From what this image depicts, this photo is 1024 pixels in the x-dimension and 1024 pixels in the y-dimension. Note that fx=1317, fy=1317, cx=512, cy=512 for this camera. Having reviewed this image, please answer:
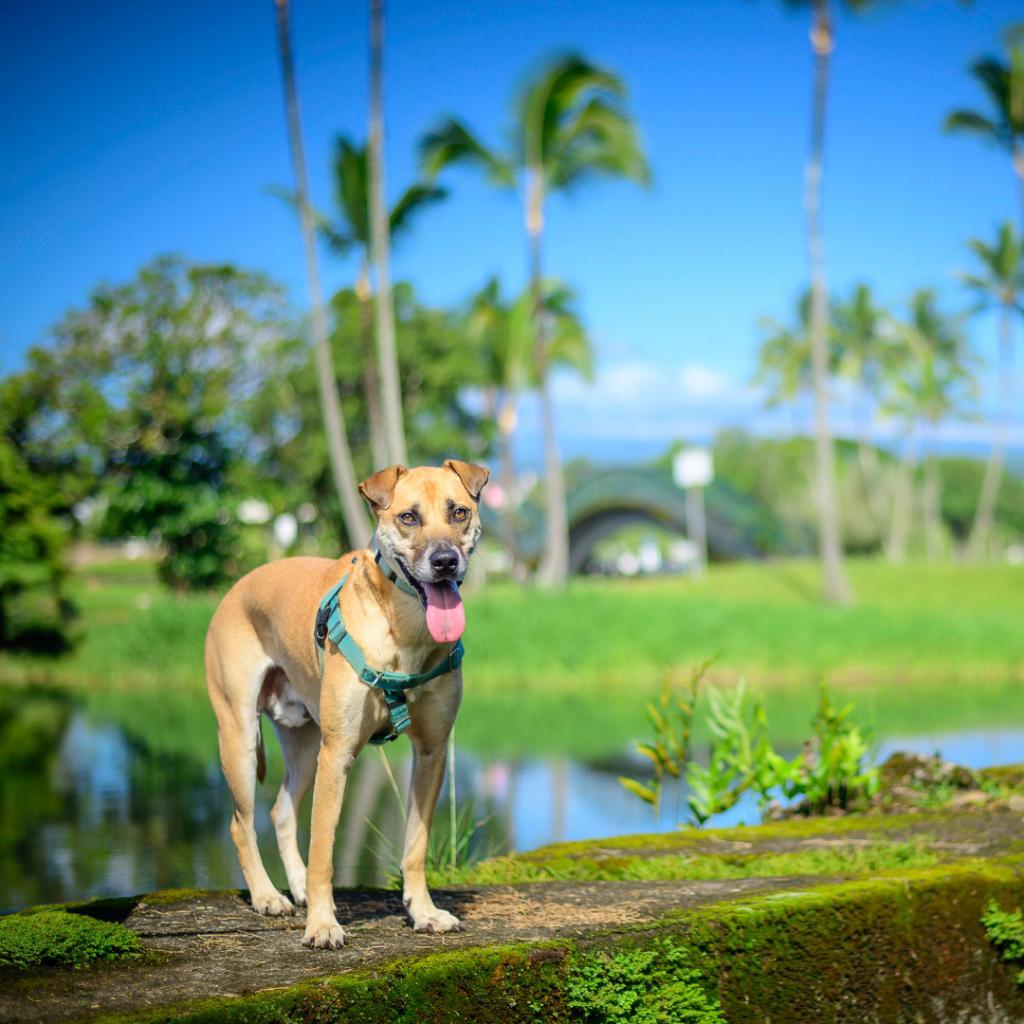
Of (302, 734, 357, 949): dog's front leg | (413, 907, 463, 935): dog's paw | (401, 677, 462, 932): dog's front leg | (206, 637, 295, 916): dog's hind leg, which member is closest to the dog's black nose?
(401, 677, 462, 932): dog's front leg

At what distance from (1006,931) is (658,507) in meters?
55.3

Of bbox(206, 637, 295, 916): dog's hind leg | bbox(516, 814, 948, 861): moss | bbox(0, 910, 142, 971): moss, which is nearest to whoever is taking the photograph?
bbox(0, 910, 142, 971): moss

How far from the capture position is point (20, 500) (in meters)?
31.2

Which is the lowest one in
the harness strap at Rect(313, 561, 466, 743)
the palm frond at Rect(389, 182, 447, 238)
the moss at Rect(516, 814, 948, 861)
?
the moss at Rect(516, 814, 948, 861)

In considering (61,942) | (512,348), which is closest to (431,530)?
(61,942)

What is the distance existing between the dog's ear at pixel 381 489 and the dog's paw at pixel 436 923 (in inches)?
60.1

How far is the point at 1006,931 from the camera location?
17.6 ft

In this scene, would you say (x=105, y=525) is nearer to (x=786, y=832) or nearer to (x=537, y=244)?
(x=537, y=244)

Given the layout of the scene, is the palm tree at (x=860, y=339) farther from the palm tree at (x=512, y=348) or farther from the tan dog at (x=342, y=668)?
the tan dog at (x=342, y=668)

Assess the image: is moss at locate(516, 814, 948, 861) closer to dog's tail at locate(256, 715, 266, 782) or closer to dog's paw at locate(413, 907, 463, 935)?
dog's tail at locate(256, 715, 266, 782)

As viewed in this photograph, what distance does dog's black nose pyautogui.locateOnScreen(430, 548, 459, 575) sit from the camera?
177 inches

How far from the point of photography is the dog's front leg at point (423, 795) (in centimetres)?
496

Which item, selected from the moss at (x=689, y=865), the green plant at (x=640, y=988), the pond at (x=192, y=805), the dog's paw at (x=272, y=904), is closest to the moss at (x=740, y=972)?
the green plant at (x=640, y=988)

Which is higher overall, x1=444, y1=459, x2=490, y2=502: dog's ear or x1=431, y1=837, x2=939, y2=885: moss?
x1=444, y1=459, x2=490, y2=502: dog's ear
